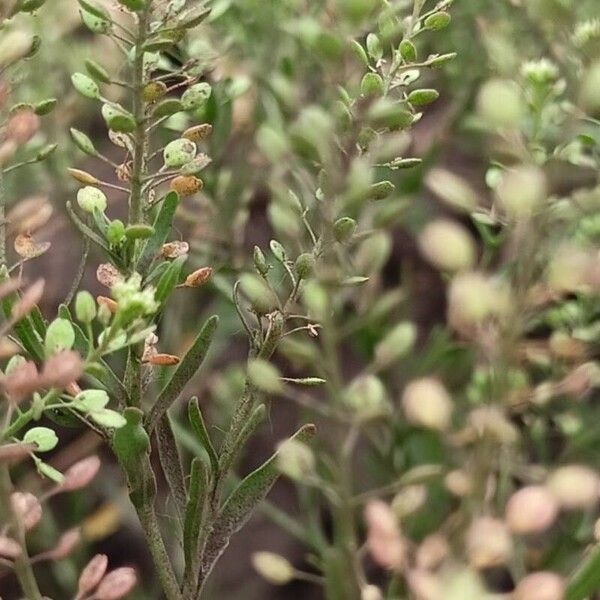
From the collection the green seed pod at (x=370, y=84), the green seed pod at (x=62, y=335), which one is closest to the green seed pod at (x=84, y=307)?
the green seed pod at (x=62, y=335)

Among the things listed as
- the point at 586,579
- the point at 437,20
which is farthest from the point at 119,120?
the point at 586,579

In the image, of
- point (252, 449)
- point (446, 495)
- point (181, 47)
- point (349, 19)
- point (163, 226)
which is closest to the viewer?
point (349, 19)

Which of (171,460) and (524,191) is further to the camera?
(171,460)

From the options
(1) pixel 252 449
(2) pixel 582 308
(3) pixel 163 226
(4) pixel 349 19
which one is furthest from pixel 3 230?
(1) pixel 252 449

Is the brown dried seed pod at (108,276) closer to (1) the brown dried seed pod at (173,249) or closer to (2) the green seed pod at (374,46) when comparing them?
(1) the brown dried seed pod at (173,249)

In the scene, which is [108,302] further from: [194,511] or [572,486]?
[572,486]

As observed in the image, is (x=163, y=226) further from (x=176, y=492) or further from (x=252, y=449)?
(x=252, y=449)

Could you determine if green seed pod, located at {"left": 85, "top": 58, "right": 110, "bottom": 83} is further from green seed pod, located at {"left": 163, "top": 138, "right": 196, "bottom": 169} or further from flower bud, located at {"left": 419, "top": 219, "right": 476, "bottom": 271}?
flower bud, located at {"left": 419, "top": 219, "right": 476, "bottom": 271}
